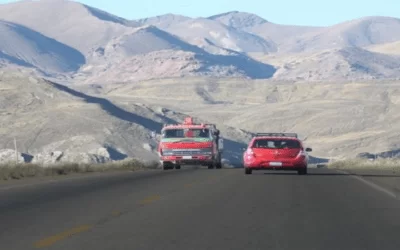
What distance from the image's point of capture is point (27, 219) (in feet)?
61.2

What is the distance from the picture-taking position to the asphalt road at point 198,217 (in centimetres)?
1517

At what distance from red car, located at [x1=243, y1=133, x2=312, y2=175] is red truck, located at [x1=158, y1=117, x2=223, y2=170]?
8.25 meters

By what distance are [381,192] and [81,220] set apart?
Answer: 34.2 feet

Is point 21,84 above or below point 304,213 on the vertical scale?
above

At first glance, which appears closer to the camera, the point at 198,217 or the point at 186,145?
the point at 198,217

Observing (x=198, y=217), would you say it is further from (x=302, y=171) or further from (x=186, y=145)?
(x=186, y=145)

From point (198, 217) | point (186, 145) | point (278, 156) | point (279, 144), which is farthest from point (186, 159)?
point (198, 217)

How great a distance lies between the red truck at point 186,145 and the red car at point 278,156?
825 cm

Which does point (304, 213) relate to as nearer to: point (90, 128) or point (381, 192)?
point (381, 192)

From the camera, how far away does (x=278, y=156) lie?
37.9 metres

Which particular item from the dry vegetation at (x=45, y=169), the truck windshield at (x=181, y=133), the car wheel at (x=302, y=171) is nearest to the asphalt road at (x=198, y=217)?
the dry vegetation at (x=45, y=169)

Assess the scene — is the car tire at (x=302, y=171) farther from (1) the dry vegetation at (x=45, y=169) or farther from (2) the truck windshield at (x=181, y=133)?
(2) the truck windshield at (x=181, y=133)

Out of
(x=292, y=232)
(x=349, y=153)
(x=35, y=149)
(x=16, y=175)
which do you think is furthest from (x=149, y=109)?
(x=292, y=232)

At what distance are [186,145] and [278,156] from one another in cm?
944
